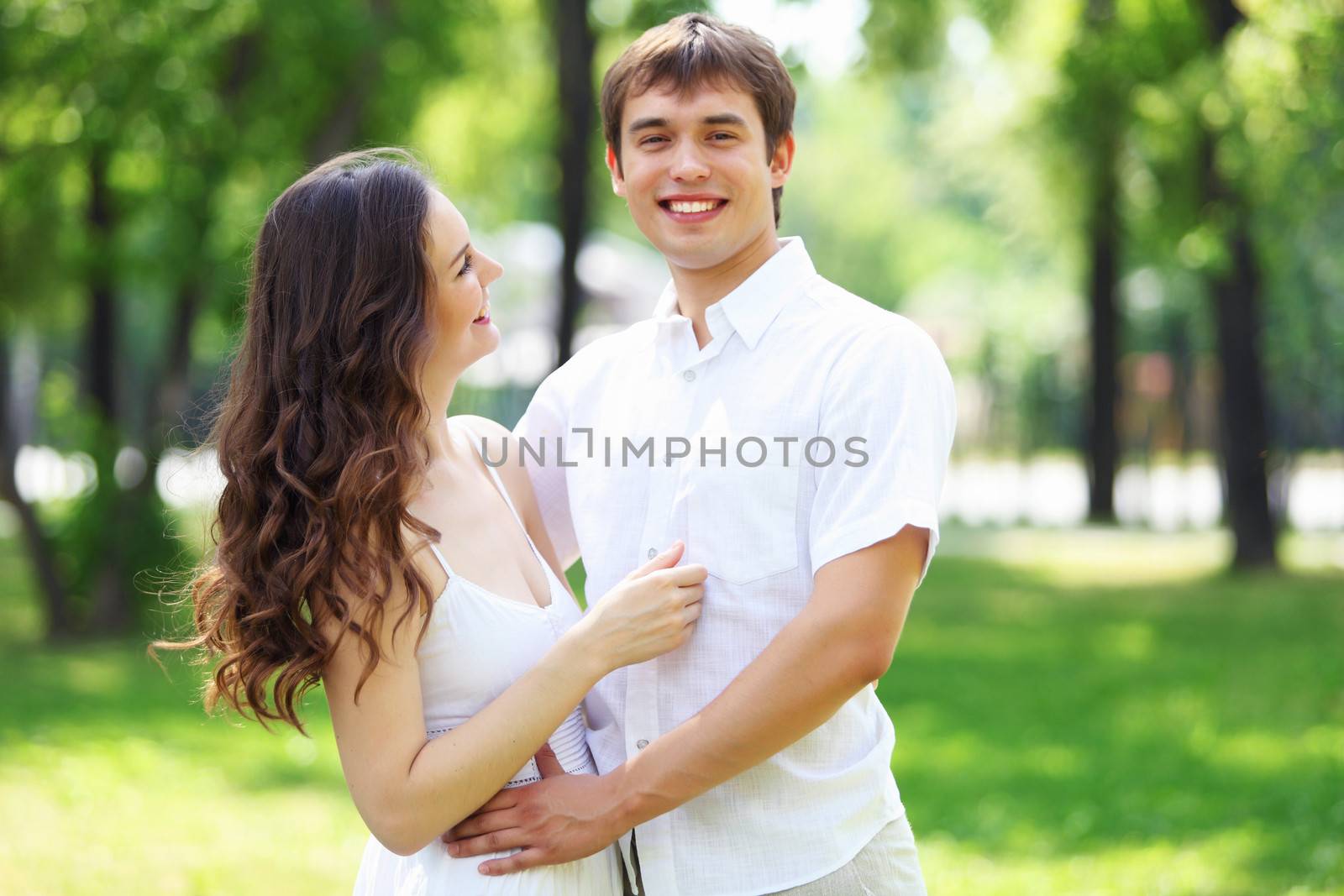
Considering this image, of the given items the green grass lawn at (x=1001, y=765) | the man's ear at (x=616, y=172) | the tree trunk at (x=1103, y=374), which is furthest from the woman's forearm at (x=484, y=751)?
the tree trunk at (x=1103, y=374)

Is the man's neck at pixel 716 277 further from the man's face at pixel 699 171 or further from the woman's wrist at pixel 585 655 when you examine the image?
the woman's wrist at pixel 585 655

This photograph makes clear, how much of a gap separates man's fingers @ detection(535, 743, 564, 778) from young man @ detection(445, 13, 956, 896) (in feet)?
0.30

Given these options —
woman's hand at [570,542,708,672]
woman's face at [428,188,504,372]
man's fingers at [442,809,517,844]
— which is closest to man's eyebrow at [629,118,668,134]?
woman's face at [428,188,504,372]

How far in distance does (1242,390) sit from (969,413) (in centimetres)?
841

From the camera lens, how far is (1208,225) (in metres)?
11.5

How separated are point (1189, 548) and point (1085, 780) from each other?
31.0 ft

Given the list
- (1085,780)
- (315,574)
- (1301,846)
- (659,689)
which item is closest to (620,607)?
(659,689)

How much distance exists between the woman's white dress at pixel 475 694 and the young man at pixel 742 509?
49 millimetres

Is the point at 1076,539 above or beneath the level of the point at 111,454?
beneath

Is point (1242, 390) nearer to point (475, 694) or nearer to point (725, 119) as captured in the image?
point (725, 119)

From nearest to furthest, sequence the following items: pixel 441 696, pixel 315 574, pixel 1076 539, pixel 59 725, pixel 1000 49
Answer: pixel 315 574 → pixel 441 696 → pixel 59 725 → pixel 1000 49 → pixel 1076 539

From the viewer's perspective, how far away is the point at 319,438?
236 cm

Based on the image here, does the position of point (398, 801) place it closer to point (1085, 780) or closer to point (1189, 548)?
point (1085, 780)

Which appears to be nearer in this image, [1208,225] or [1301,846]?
[1301,846]
